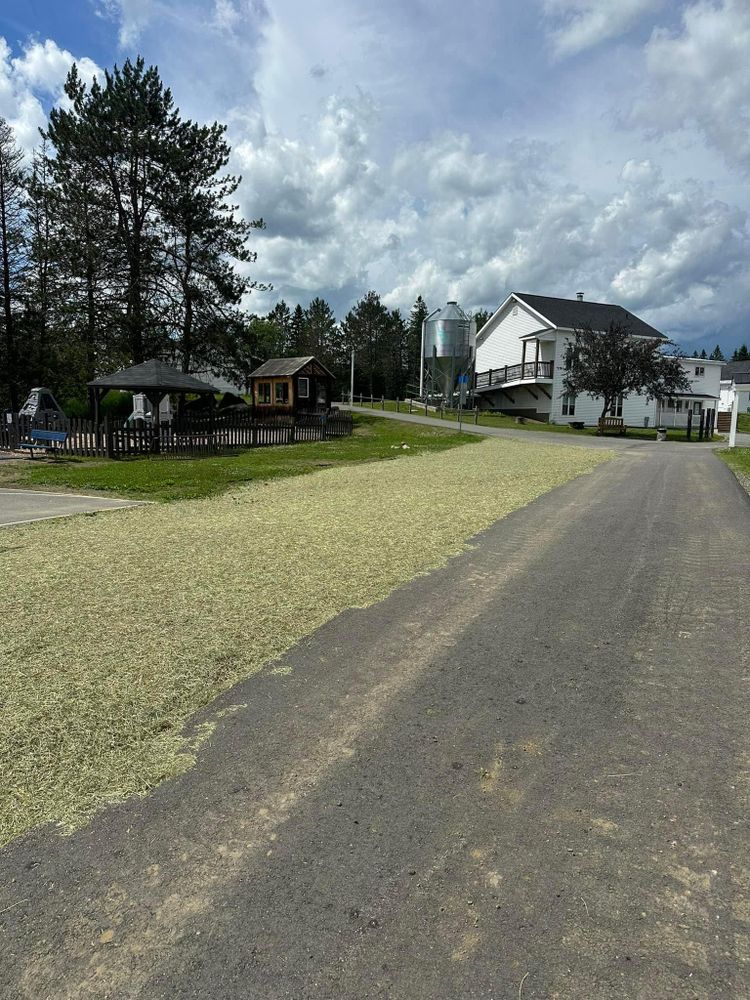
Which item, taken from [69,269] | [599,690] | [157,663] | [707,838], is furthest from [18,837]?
[69,269]

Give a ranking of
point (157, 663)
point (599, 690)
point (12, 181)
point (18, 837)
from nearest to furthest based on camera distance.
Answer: point (18, 837), point (599, 690), point (157, 663), point (12, 181)

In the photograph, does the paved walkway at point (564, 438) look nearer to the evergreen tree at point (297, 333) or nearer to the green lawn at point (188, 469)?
the green lawn at point (188, 469)

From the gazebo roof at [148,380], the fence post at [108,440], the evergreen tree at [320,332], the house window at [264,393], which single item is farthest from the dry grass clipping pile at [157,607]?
the evergreen tree at [320,332]

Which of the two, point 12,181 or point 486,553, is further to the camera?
point 12,181

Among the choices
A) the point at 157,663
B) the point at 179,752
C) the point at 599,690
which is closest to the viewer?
the point at 179,752

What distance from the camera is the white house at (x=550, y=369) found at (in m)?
47.7

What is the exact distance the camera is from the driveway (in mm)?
9781

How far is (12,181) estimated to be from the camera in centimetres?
2945

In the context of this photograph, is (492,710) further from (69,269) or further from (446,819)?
(69,269)

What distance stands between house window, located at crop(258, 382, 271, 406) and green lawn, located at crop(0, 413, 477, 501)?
20.7 meters

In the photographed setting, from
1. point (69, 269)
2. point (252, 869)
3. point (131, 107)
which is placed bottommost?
point (252, 869)

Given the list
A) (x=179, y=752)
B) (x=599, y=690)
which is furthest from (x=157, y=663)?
(x=599, y=690)

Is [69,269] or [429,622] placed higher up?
[69,269]

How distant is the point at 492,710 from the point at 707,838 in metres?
1.27
